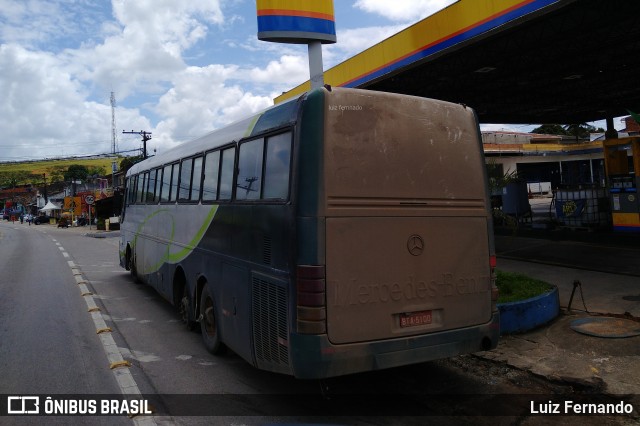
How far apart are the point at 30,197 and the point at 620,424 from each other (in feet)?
463

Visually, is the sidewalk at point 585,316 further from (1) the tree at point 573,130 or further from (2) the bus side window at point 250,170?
(1) the tree at point 573,130

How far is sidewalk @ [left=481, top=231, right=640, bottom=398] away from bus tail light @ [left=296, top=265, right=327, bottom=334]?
2.83 metres

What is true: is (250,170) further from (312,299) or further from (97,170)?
(97,170)

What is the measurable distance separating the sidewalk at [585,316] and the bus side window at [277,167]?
3422mm

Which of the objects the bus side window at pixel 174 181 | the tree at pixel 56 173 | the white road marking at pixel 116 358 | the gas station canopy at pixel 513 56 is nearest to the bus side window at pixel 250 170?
the white road marking at pixel 116 358

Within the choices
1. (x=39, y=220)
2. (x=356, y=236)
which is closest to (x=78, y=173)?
(x=39, y=220)

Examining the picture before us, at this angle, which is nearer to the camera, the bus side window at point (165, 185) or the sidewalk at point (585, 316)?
A: the sidewalk at point (585, 316)

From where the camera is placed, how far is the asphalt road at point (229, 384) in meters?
4.37

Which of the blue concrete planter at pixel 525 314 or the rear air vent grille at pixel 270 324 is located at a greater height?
the rear air vent grille at pixel 270 324

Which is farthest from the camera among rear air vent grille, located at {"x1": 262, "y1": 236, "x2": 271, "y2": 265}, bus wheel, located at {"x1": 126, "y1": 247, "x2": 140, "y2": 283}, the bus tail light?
bus wheel, located at {"x1": 126, "y1": 247, "x2": 140, "y2": 283}

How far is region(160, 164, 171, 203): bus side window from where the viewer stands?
849cm

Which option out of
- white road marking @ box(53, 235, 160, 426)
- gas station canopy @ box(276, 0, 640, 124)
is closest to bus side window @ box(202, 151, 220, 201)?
white road marking @ box(53, 235, 160, 426)

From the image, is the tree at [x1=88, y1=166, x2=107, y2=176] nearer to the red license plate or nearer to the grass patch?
the grass patch

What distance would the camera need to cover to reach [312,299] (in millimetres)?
3916
